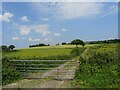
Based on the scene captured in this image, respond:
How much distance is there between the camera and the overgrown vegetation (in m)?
8.64

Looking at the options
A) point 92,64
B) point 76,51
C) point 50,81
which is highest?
point 76,51

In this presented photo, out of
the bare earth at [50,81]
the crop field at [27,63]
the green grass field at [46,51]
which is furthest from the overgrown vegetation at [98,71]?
the green grass field at [46,51]

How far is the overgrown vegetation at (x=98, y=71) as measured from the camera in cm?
864

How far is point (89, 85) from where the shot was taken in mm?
8398

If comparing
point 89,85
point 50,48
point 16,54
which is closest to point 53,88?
point 89,85

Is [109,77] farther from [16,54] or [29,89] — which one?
[16,54]

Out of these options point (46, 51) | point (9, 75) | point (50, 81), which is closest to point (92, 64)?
point (50, 81)

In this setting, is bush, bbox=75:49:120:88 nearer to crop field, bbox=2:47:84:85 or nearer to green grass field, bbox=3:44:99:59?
crop field, bbox=2:47:84:85

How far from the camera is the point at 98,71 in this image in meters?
10.7

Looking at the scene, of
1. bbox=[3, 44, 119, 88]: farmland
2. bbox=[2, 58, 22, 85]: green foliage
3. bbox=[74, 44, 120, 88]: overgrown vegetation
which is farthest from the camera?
bbox=[2, 58, 22, 85]: green foliage

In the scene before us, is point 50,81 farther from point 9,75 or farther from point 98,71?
point 98,71

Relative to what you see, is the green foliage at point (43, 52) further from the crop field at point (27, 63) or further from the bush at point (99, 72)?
the bush at point (99, 72)

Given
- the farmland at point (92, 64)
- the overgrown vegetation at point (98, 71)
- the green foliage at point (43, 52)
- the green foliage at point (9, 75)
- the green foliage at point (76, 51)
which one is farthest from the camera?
the green foliage at point (76, 51)

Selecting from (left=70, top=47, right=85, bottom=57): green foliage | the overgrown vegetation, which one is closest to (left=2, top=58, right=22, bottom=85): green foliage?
the overgrown vegetation
